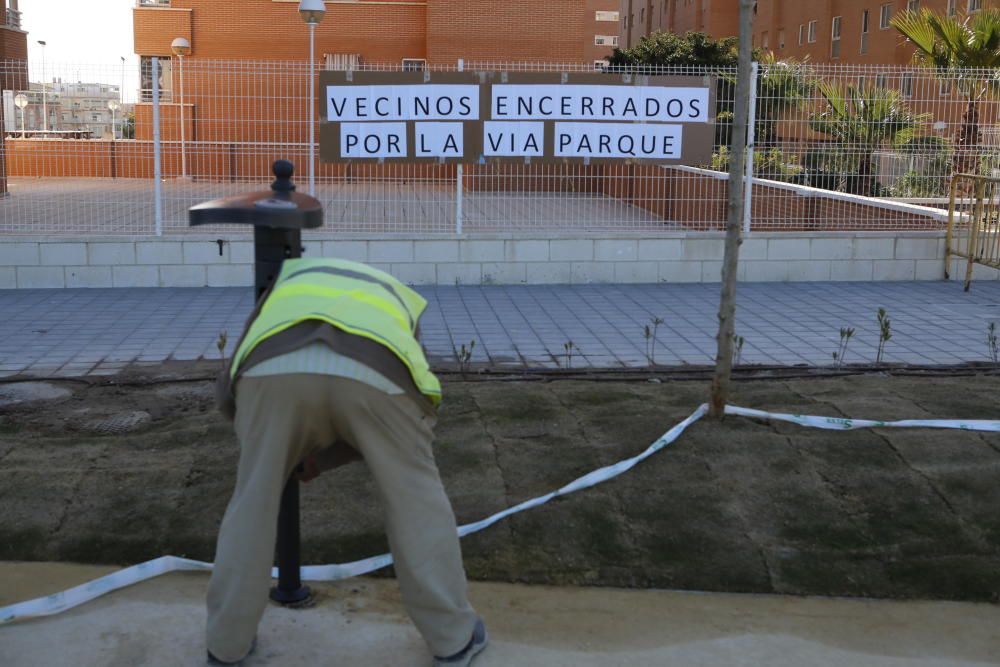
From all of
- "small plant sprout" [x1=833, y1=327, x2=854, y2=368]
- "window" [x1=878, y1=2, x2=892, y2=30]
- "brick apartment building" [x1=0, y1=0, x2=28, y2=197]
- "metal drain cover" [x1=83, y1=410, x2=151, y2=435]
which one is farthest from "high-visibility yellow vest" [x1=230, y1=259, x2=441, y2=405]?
"window" [x1=878, y1=2, x2=892, y2=30]

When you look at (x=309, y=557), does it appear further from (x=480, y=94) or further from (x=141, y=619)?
(x=480, y=94)

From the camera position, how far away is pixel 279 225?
3.39m

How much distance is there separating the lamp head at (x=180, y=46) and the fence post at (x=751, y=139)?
17095 millimetres

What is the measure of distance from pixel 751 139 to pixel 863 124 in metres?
1.45

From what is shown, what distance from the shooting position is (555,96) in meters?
11.7

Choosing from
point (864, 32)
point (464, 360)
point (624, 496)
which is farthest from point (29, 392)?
point (864, 32)

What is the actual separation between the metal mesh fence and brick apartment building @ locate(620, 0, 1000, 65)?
Result: 1949cm

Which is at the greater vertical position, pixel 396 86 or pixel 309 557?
pixel 396 86

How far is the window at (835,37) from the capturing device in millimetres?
42750

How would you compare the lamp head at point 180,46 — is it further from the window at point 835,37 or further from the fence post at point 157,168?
the window at point 835,37

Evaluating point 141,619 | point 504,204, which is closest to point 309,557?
point 141,619

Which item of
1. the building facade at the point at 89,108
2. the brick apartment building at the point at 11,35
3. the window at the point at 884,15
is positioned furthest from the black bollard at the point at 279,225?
the window at the point at 884,15

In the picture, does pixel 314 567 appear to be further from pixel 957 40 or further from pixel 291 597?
pixel 957 40

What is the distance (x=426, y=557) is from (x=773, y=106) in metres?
9.98
